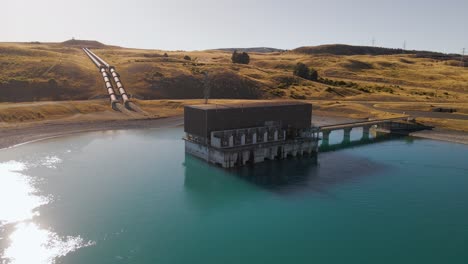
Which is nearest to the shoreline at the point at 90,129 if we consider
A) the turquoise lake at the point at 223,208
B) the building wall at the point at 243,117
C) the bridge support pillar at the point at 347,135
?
the turquoise lake at the point at 223,208

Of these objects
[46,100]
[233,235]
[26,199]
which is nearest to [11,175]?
[26,199]

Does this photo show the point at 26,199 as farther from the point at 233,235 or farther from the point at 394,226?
the point at 394,226

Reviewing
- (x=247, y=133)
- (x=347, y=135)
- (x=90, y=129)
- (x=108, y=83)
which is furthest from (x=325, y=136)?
(x=108, y=83)

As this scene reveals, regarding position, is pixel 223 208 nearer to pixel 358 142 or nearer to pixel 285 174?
pixel 285 174

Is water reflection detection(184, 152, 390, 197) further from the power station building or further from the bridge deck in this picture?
the bridge deck

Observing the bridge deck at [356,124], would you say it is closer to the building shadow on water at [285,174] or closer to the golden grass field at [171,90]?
the golden grass field at [171,90]
